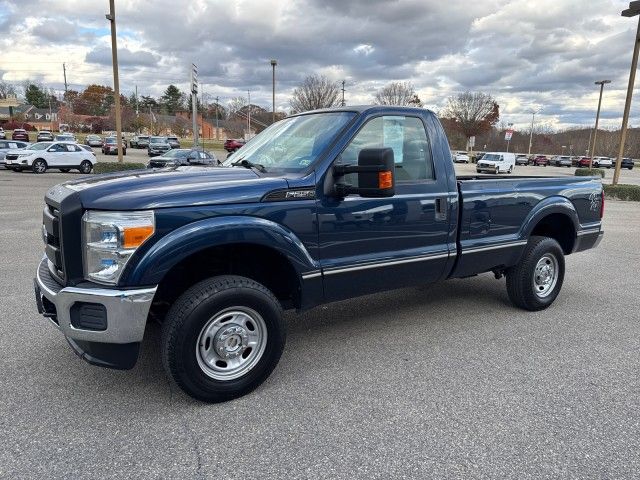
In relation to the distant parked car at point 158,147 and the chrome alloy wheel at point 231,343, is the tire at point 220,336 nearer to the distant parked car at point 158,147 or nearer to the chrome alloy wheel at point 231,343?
the chrome alloy wheel at point 231,343

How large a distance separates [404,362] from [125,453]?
208 cm

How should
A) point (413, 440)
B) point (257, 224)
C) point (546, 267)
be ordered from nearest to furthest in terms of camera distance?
1. point (413, 440)
2. point (257, 224)
3. point (546, 267)

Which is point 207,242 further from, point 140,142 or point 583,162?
point 583,162

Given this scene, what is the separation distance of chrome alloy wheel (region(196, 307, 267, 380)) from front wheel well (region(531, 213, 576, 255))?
345cm

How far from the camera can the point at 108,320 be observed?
Result: 2783 mm

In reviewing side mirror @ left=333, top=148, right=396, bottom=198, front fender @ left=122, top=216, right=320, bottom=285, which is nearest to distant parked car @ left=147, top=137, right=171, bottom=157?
front fender @ left=122, top=216, right=320, bottom=285

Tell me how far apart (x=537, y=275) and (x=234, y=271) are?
10.7 ft

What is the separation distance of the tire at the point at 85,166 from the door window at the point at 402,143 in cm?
2391

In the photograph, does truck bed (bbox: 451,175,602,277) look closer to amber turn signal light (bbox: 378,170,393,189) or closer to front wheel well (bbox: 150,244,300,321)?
amber turn signal light (bbox: 378,170,393,189)

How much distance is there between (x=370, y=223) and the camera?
142 inches

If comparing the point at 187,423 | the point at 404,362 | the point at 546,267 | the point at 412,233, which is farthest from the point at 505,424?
the point at 546,267

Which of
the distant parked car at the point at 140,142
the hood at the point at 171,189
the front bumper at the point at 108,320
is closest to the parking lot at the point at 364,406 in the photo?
the front bumper at the point at 108,320

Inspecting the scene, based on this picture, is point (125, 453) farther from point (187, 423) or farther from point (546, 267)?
point (546, 267)

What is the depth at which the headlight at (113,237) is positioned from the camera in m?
2.77
